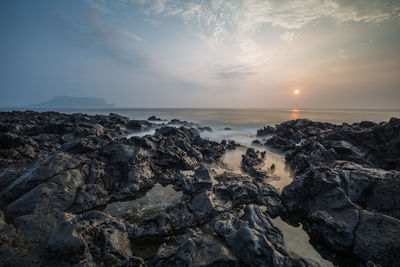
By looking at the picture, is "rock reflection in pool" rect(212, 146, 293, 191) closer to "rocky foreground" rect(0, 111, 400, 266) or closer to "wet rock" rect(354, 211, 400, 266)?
"rocky foreground" rect(0, 111, 400, 266)

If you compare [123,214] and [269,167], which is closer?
[123,214]

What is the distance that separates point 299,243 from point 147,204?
7.63 m

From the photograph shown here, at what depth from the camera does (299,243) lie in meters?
6.46

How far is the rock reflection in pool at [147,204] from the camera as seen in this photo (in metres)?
8.13

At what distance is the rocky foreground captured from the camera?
4914mm

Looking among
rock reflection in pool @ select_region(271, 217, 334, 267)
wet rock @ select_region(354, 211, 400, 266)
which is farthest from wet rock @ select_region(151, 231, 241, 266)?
wet rock @ select_region(354, 211, 400, 266)

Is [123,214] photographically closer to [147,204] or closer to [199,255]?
[147,204]

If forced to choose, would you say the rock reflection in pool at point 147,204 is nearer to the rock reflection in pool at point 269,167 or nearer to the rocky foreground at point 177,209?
the rocky foreground at point 177,209

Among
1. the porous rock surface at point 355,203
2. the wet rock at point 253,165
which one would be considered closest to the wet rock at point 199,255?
the porous rock surface at point 355,203

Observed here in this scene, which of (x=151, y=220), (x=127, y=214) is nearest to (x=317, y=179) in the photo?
(x=151, y=220)

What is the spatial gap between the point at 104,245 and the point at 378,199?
39.8 feet

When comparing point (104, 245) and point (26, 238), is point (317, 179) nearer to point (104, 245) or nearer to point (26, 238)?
point (104, 245)

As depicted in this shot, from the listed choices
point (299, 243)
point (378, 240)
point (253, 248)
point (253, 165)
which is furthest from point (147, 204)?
point (253, 165)

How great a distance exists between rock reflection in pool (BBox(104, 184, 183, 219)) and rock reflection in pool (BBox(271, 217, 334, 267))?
5658 millimetres
